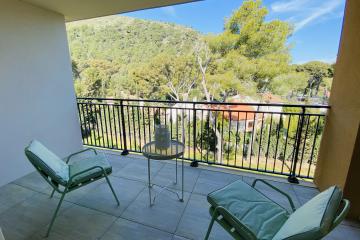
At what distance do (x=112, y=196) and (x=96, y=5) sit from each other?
2610mm

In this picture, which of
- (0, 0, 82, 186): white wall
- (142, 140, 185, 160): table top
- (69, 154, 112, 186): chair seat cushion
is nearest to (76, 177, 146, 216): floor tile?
(69, 154, 112, 186): chair seat cushion

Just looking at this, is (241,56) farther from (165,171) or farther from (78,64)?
(78,64)

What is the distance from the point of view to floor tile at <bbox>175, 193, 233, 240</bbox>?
1.61 m

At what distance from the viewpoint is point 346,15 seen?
6.06 ft

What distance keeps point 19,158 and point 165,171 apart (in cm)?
203

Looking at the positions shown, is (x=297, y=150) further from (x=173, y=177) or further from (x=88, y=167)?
(x=88, y=167)

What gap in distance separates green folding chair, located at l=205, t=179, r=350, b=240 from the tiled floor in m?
0.42

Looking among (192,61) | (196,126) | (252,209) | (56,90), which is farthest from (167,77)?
(252,209)

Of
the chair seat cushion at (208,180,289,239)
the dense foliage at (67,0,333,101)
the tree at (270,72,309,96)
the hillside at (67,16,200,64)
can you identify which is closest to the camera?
the chair seat cushion at (208,180,289,239)

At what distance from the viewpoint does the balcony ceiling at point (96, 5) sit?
98.7 inches

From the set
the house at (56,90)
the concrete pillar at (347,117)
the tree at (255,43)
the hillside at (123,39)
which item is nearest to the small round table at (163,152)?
the house at (56,90)

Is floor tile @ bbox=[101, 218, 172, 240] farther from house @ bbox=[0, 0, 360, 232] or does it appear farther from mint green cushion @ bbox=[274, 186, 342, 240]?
mint green cushion @ bbox=[274, 186, 342, 240]

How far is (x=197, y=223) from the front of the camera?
173 centimetres

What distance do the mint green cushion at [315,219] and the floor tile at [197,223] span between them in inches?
29.8
